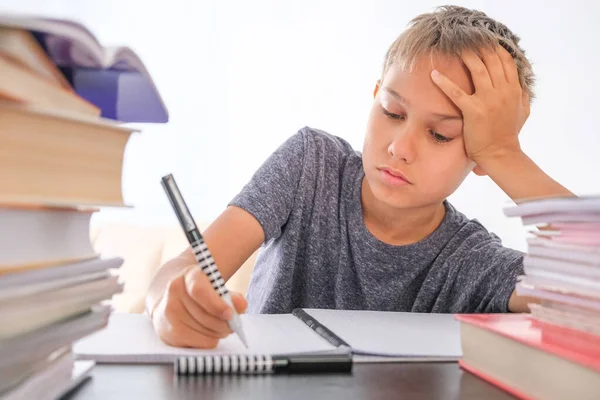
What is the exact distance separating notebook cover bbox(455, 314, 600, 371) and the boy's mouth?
1.66 feet

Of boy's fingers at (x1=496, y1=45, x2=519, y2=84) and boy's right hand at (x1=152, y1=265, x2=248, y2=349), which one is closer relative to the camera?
boy's right hand at (x1=152, y1=265, x2=248, y2=349)

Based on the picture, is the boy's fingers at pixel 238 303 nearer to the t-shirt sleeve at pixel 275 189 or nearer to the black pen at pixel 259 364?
the black pen at pixel 259 364

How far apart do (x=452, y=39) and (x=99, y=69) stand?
789 mm

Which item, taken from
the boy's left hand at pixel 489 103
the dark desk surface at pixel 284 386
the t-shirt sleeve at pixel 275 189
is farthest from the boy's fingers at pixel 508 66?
the dark desk surface at pixel 284 386

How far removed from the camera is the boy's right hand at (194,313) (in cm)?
61

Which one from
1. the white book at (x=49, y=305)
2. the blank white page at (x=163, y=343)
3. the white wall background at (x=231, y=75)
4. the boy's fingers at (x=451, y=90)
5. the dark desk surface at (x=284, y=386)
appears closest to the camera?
the white book at (x=49, y=305)

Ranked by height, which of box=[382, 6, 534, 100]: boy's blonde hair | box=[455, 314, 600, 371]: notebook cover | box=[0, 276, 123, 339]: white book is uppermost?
box=[382, 6, 534, 100]: boy's blonde hair

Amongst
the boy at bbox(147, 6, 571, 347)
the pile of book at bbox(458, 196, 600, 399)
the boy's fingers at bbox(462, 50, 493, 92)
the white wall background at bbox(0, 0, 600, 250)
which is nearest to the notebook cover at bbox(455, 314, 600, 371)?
the pile of book at bbox(458, 196, 600, 399)

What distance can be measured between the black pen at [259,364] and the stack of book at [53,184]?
86 millimetres

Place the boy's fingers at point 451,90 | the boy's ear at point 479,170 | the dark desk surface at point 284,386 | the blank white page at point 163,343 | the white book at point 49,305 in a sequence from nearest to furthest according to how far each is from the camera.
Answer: the white book at point 49,305 < the dark desk surface at point 284,386 < the blank white page at point 163,343 < the boy's fingers at point 451,90 < the boy's ear at point 479,170

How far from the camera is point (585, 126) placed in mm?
2676

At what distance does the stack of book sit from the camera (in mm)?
354

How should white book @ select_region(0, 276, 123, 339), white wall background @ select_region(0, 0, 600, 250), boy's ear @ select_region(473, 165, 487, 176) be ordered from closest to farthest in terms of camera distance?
white book @ select_region(0, 276, 123, 339)
boy's ear @ select_region(473, 165, 487, 176)
white wall background @ select_region(0, 0, 600, 250)

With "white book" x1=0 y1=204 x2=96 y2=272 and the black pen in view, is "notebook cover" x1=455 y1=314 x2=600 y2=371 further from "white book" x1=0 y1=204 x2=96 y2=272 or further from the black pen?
"white book" x1=0 y1=204 x2=96 y2=272
